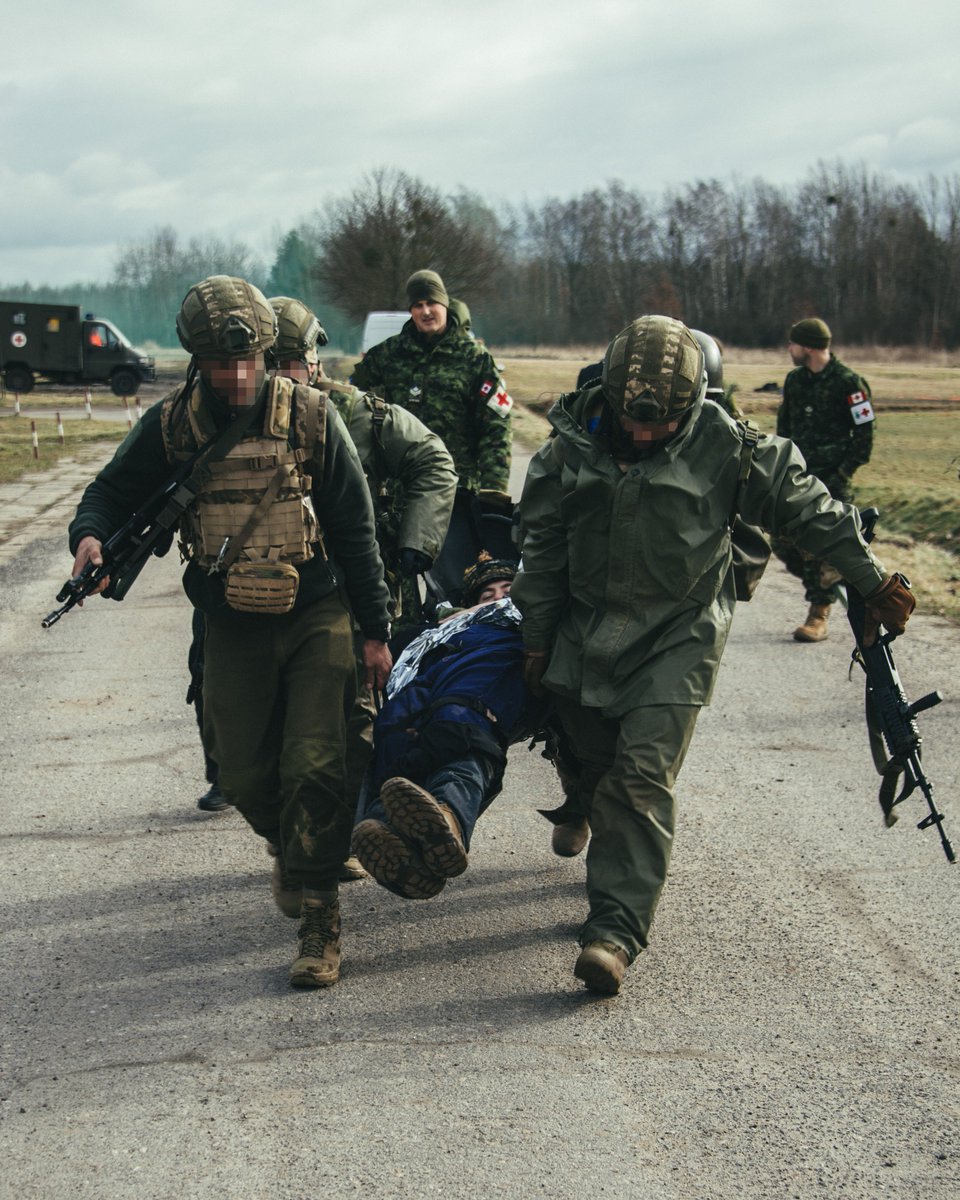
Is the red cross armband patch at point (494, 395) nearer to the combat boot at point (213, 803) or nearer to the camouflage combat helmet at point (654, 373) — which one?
the combat boot at point (213, 803)

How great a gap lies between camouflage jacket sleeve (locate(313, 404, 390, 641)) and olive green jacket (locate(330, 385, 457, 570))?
2.38 feet

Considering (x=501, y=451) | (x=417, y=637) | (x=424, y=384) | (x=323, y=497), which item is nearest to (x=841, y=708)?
(x=501, y=451)

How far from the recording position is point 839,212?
98.4 m

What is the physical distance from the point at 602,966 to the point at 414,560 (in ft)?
5.71

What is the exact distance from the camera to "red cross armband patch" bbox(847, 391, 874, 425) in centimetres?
929

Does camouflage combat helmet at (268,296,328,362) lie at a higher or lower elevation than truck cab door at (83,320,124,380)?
lower

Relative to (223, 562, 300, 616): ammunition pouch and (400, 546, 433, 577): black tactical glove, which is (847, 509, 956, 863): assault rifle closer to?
(400, 546, 433, 577): black tactical glove

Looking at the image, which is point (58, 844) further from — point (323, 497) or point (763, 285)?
point (763, 285)

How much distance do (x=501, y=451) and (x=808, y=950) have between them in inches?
146

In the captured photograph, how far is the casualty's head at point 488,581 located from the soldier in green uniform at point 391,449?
262 mm

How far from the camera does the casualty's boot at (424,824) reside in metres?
3.68

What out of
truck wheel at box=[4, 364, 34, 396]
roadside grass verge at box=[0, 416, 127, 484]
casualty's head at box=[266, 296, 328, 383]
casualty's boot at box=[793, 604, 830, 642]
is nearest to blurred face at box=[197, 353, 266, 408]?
casualty's head at box=[266, 296, 328, 383]

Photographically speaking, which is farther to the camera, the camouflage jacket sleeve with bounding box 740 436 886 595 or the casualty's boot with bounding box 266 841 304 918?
the casualty's boot with bounding box 266 841 304 918

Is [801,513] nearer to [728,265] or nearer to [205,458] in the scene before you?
[205,458]
